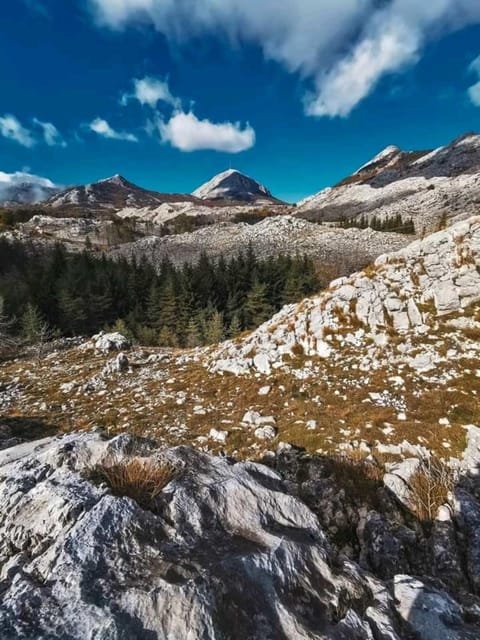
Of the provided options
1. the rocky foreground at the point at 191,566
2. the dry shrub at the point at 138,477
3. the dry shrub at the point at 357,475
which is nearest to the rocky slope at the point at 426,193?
the dry shrub at the point at 357,475

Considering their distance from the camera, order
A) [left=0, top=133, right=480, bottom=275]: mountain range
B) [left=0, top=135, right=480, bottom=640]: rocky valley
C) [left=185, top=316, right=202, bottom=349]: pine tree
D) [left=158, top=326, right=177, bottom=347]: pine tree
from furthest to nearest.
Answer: [left=0, top=133, right=480, bottom=275]: mountain range, [left=185, top=316, right=202, bottom=349]: pine tree, [left=158, top=326, right=177, bottom=347]: pine tree, [left=0, top=135, right=480, bottom=640]: rocky valley

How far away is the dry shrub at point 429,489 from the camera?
6277mm

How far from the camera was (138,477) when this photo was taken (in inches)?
165

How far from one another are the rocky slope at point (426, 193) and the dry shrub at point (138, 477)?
116m

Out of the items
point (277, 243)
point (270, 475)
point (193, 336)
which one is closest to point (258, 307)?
point (193, 336)

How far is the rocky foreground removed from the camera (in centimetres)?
261

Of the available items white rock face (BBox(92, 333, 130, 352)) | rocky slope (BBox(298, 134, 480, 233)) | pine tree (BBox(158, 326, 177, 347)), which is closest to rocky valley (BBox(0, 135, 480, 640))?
white rock face (BBox(92, 333, 130, 352))

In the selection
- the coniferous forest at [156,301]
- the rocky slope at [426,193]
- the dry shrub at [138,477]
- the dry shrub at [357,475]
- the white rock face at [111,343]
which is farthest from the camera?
the rocky slope at [426,193]

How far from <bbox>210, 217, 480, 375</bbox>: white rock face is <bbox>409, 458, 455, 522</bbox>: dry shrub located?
5958 millimetres

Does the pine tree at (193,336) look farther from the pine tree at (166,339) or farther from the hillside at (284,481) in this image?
the hillside at (284,481)

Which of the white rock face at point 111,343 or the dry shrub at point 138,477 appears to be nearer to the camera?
the dry shrub at point 138,477

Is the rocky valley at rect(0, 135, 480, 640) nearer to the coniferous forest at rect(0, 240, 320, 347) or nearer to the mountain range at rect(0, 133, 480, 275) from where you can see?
the coniferous forest at rect(0, 240, 320, 347)

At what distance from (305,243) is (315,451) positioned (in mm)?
86955

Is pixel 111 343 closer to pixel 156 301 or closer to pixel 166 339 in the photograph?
pixel 166 339
